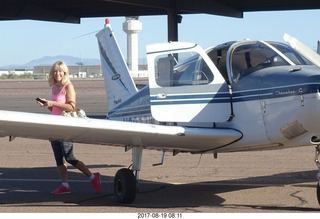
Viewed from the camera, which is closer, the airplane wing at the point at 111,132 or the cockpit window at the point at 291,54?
the airplane wing at the point at 111,132

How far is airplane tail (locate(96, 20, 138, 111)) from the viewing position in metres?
12.0

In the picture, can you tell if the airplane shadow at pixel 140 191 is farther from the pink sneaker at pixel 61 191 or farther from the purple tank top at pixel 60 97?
the purple tank top at pixel 60 97

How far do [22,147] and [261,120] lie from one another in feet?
28.3

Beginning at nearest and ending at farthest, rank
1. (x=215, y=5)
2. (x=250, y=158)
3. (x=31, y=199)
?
(x=31, y=199), (x=250, y=158), (x=215, y=5)

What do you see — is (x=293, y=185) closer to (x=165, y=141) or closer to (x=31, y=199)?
(x=165, y=141)

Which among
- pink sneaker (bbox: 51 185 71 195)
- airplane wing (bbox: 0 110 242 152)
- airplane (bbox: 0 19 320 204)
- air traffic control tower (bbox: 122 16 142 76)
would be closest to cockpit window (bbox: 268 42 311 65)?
airplane (bbox: 0 19 320 204)

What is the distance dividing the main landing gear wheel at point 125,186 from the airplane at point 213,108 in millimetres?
12

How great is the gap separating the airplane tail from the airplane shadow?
1277 mm

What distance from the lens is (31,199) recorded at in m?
9.96

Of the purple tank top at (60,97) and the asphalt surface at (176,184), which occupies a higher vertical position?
the purple tank top at (60,97)

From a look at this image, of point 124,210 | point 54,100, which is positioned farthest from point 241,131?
point 54,100

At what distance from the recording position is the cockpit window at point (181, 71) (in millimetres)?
9716

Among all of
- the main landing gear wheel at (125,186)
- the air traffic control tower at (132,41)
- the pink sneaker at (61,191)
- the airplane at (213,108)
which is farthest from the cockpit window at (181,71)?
the air traffic control tower at (132,41)

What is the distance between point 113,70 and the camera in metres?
12.3
